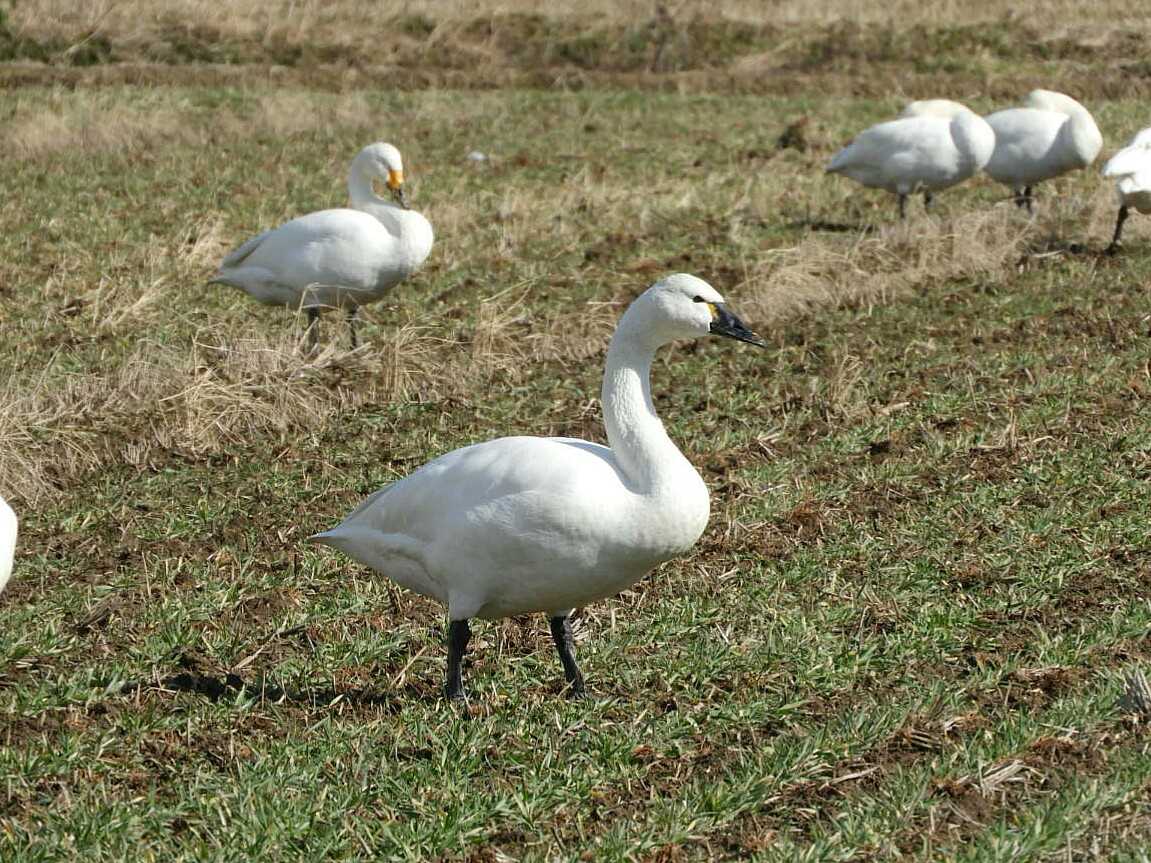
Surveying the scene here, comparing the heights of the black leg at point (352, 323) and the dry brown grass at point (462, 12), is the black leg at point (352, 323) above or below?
above

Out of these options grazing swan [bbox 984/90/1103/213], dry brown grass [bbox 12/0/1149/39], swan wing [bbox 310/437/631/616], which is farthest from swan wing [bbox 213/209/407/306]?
dry brown grass [bbox 12/0/1149/39]

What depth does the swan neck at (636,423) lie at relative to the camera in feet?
14.7

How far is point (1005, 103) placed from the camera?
21.7m

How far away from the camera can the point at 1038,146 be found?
521 inches

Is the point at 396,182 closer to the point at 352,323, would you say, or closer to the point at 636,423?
the point at 352,323

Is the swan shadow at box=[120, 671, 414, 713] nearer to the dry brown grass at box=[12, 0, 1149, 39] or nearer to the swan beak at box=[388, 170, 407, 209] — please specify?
the swan beak at box=[388, 170, 407, 209]

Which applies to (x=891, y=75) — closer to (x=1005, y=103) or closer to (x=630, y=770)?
(x=1005, y=103)

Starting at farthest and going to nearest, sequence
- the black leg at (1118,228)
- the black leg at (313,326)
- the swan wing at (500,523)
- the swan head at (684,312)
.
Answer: the black leg at (1118,228)
the black leg at (313,326)
the swan head at (684,312)
the swan wing at (500,523)

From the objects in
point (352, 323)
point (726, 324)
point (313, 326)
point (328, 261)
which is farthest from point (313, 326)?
point (726, 324)

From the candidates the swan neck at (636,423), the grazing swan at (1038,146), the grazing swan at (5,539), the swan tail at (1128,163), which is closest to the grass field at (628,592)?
the grazing swan at (1038,146)

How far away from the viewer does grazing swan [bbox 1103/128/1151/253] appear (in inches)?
435

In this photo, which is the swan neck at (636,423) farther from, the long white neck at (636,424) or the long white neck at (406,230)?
the long white neck at (406,230)

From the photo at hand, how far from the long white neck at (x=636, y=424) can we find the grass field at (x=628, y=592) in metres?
0.76

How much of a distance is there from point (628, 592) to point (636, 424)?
140 cm
